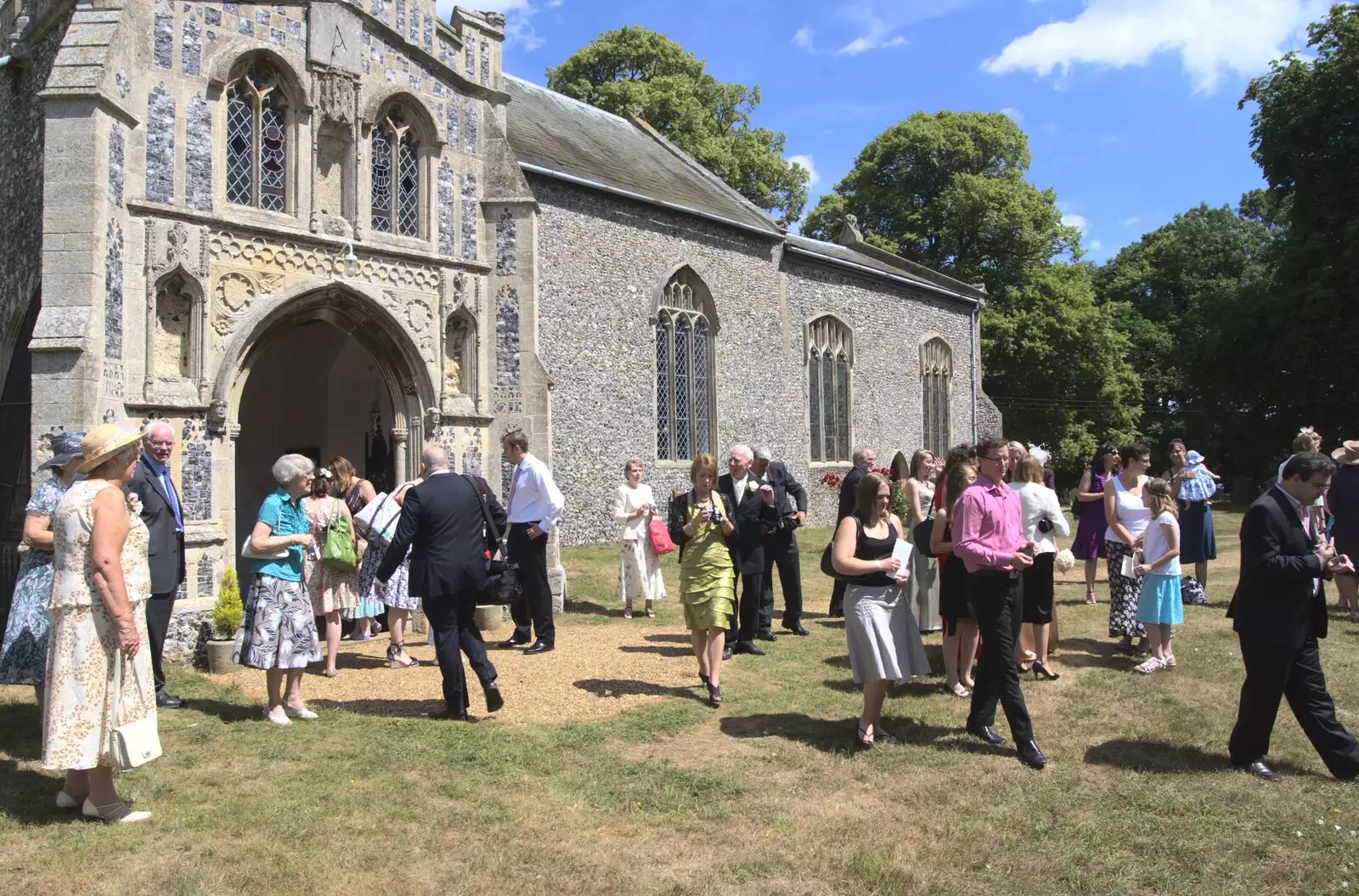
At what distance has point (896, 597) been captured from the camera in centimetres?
566

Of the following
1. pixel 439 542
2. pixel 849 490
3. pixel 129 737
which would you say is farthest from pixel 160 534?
pixel 849 490

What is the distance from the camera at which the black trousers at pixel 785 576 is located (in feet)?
29.9

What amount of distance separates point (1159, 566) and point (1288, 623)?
2.11m

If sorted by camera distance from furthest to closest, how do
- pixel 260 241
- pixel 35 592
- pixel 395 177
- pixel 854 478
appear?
pixel 395 177, pixel 854 478, pixel 260 241, pixel 35 592

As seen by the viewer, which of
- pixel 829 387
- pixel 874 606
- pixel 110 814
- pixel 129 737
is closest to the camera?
pixel 129 737

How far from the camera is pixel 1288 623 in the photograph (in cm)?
504

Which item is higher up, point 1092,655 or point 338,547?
point 338,547

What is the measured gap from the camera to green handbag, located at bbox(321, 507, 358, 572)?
306 inches

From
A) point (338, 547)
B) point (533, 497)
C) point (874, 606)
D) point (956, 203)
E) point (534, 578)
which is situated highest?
point (956, 203)

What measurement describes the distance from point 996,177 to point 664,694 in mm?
32761

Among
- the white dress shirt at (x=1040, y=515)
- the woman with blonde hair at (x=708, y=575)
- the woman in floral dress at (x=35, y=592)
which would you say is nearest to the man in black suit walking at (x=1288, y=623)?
the white dress shirt at (x=1040, y=515)

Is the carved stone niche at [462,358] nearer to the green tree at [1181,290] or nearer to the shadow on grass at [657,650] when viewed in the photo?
the shadow on grass at [657,650]

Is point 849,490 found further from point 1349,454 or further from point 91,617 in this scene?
point 91,617

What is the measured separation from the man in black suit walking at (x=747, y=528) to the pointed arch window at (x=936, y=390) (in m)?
19.5
